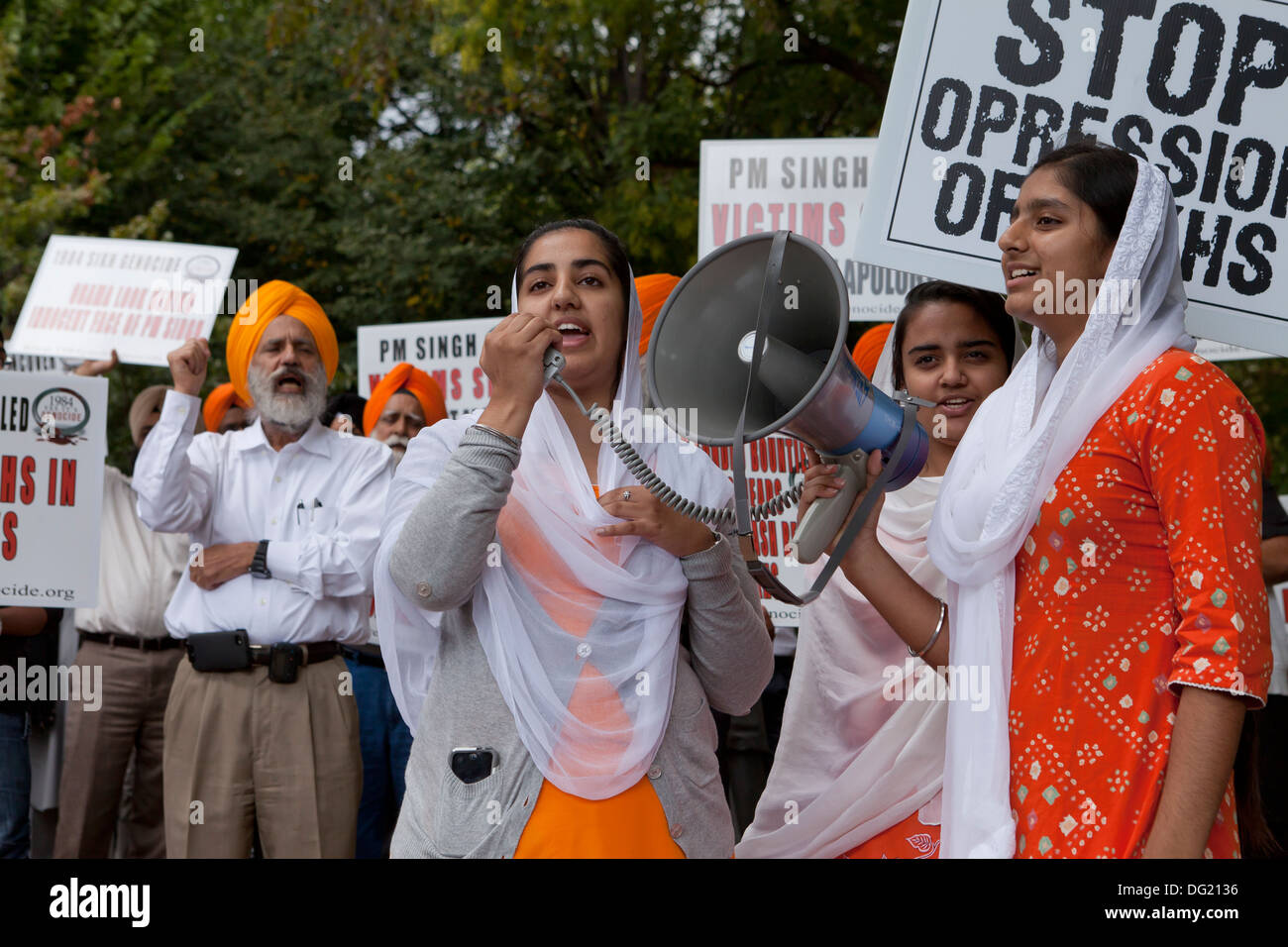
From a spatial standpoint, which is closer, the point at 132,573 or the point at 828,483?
the point at 828,483

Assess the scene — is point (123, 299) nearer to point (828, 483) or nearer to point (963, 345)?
point (963, 345)

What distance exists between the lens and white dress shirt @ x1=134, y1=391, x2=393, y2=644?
4777 mm

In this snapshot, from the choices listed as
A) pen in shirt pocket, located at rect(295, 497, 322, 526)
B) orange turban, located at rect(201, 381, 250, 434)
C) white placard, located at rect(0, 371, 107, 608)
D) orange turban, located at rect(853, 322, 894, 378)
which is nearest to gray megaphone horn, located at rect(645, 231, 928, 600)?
orange turban, located at rect(853, 322, 894, 378)

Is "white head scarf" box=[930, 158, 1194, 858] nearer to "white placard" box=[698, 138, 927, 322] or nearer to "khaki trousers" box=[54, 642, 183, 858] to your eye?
"white placard" box=[698, 138, 927, 322]

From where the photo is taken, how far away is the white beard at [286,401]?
200 inches

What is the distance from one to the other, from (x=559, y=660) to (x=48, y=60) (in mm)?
15180

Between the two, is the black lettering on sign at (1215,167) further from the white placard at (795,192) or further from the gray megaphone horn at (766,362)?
the white placard at (795,192)

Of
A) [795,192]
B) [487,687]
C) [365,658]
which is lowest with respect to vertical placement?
[365,658]

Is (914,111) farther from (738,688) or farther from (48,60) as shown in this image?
(48,60)

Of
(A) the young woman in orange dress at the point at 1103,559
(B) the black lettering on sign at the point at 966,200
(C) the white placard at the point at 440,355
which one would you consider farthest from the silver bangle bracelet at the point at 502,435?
(C) the white placard at the point at 440,355

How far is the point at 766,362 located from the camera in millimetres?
2568

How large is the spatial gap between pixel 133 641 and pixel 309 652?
1.52m

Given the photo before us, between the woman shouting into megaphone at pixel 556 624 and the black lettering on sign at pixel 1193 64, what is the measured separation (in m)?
1.42

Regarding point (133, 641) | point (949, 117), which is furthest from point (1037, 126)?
point (133, 641)
